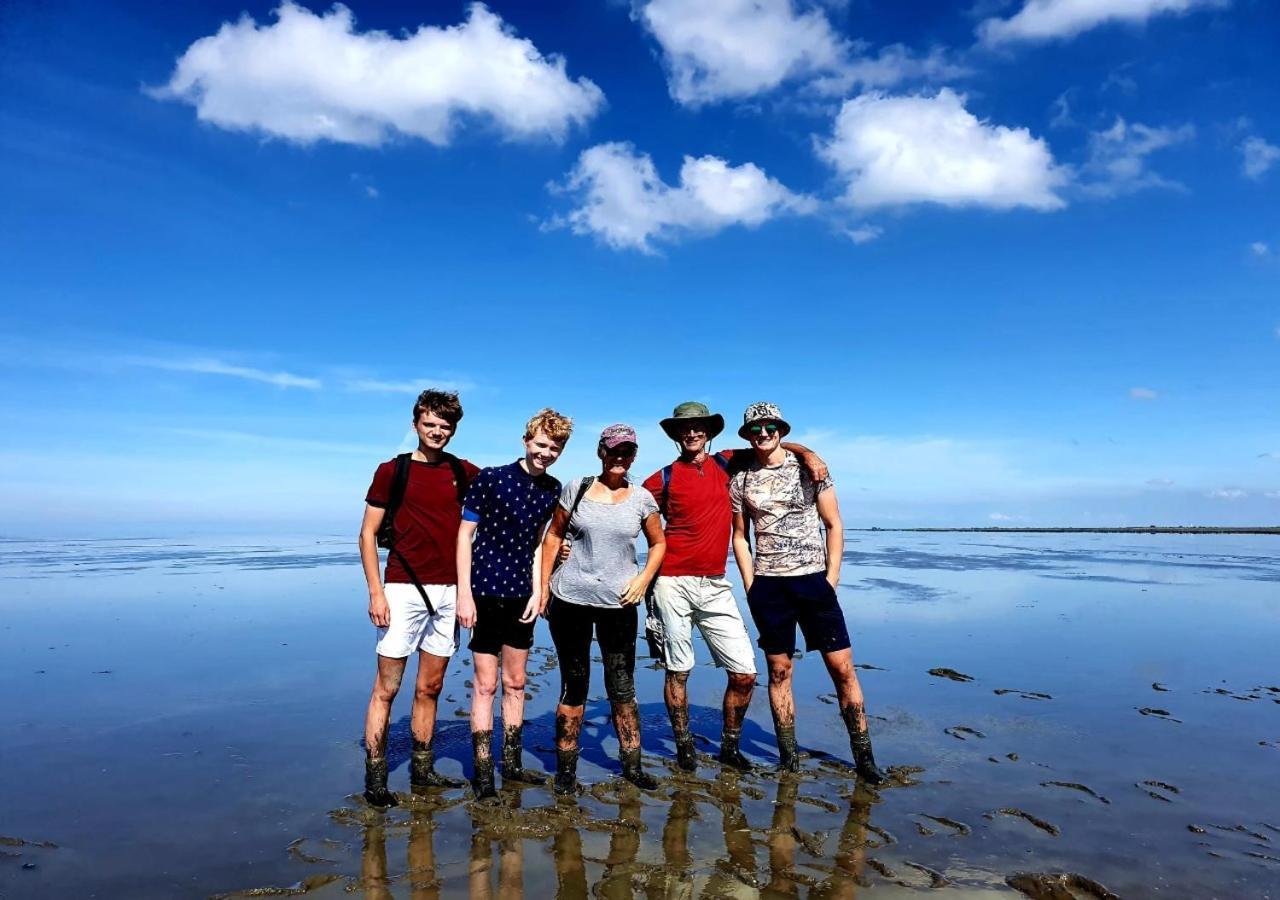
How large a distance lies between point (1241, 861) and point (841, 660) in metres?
2.52

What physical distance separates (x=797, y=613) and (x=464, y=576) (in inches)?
104

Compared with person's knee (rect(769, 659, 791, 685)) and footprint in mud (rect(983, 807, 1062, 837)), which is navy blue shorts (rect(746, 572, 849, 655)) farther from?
footprint in mud (rect(983, 807, 1062, 837))

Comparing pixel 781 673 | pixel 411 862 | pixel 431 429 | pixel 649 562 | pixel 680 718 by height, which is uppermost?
pixel 431 429

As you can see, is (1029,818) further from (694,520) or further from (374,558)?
(374,558)

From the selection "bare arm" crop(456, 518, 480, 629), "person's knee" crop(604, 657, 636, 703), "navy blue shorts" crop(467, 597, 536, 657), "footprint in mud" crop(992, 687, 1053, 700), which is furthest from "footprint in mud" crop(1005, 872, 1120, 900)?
"footprint in mud" crop(992, 687, 1053, 700)

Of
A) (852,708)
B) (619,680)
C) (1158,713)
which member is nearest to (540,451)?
(619,680)

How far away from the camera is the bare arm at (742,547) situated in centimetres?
595

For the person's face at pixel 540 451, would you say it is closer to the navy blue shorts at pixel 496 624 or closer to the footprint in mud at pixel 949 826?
the navy blue shorts at pixel 496 624

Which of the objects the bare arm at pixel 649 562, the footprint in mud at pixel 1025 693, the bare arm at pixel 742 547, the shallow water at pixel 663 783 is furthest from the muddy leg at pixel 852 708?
the footprint in mud at pixel 1025 693

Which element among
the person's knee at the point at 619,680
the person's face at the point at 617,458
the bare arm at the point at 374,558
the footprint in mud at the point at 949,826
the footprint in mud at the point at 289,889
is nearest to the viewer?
the footprint in mud at the point at 289,889

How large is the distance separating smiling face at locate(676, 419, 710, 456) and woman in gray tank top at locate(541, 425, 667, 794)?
73cm

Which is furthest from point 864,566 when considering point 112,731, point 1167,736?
point 112,731

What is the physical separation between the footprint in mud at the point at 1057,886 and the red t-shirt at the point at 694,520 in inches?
111

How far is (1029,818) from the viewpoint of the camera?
478 cm
